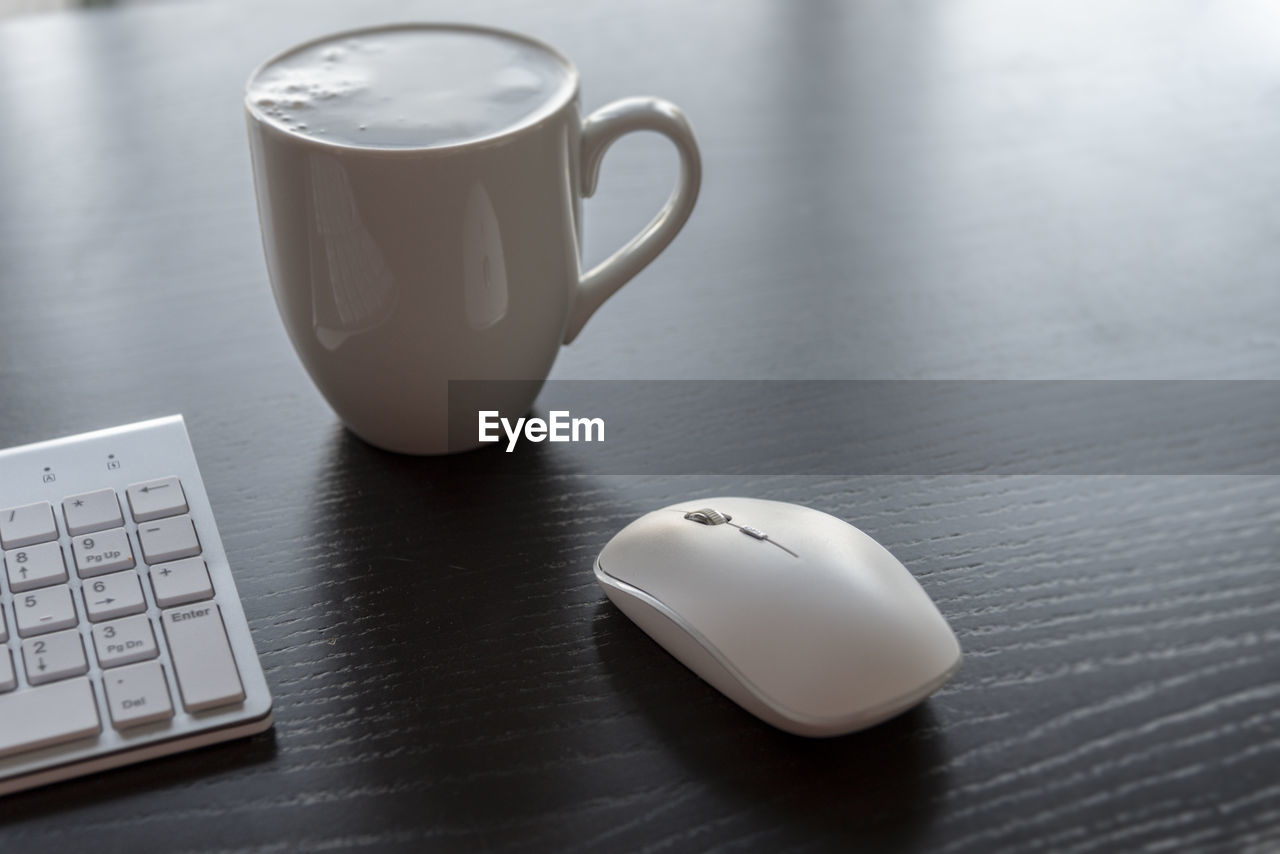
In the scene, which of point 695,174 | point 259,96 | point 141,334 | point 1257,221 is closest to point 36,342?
point 141,334

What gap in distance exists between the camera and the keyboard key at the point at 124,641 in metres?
0.42

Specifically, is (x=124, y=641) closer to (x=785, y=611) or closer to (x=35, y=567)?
(x=35, y=567)

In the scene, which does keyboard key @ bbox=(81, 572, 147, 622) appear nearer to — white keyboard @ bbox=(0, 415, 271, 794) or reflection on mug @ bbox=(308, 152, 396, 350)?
white keyboard @ bbox=(0, 415, 271, 794)

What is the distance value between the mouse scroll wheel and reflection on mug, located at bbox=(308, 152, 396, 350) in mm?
154

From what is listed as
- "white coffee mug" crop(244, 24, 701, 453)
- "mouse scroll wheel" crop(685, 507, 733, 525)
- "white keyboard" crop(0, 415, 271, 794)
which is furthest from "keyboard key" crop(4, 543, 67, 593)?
"mouse scroll wheel" crop(685, 507, 733, 525)

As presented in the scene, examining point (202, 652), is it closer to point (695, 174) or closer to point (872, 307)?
point (695, 174)

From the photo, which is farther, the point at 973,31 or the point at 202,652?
the point at 973,31

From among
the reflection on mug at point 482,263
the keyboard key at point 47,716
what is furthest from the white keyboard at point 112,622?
the reflection on mug at point 482,263

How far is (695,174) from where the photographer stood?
55cm

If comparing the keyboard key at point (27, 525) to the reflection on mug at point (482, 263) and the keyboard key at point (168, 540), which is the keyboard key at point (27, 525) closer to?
the keyboard key at point (168, 540)

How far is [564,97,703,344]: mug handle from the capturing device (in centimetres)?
54

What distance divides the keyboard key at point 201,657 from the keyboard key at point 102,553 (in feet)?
0.11

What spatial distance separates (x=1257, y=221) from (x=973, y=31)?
360 mm

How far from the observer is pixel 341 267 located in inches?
19.4
